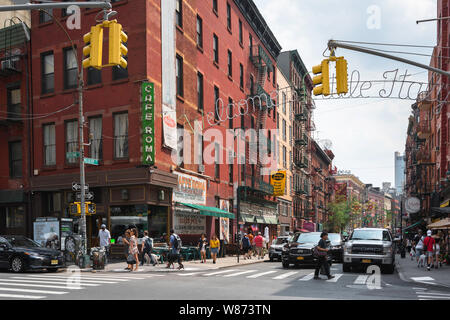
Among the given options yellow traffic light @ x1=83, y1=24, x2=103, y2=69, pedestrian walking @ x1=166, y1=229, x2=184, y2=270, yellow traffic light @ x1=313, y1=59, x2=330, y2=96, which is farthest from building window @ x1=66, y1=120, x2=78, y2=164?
yellow traffic light @ x1=83, y1=24, x2=103, y2=69

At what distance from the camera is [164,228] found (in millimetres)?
27328

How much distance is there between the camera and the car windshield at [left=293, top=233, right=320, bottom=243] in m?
24.1

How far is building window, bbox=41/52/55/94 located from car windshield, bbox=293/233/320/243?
16.8m

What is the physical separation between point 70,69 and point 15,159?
6822 mm

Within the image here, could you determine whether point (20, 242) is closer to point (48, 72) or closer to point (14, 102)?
point (48, 72)

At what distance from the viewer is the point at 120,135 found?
26.3 metres

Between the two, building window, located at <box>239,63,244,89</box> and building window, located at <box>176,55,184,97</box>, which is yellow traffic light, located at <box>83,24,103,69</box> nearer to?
building window, located at <box>176,55,184,97</box>

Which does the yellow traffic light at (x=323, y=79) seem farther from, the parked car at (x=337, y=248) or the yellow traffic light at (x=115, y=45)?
Result: the parked car at (x=337, y=248)

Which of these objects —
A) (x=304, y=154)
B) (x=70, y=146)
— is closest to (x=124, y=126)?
(x=70, y=146)

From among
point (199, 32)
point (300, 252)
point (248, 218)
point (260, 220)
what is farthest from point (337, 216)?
point (300, 252)
